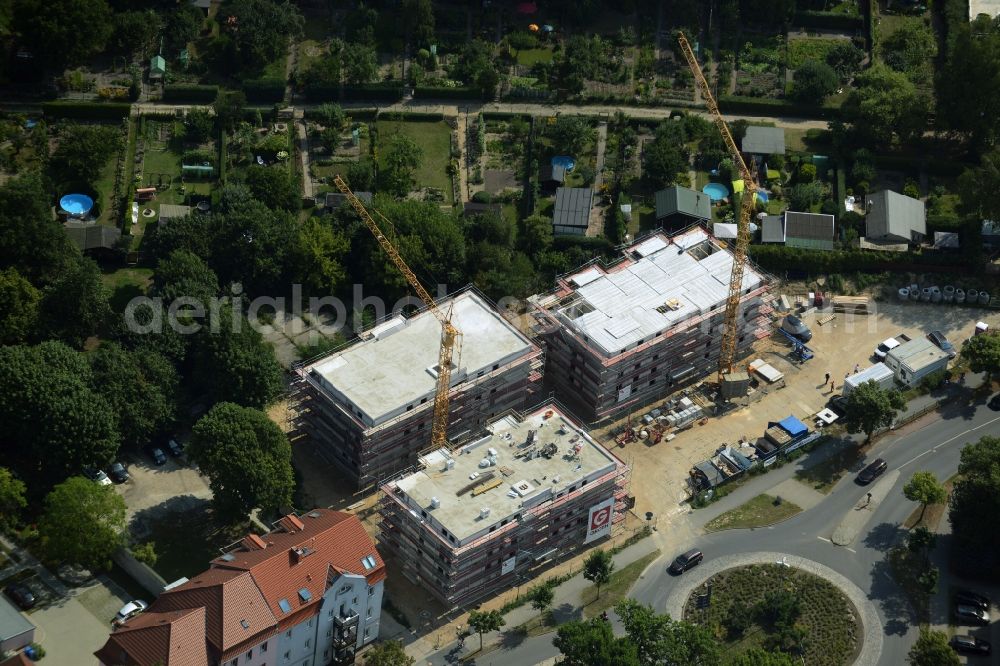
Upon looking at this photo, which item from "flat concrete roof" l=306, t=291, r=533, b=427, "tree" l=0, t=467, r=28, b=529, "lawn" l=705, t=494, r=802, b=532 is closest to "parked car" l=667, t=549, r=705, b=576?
"lawn" l=705, t=494, r=802, b=532

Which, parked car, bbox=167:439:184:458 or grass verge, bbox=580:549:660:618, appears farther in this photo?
parked car, bbox=167:439:184:458

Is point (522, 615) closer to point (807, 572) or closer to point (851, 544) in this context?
point (807, 572)

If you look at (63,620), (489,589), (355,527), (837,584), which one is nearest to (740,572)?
(837,584)

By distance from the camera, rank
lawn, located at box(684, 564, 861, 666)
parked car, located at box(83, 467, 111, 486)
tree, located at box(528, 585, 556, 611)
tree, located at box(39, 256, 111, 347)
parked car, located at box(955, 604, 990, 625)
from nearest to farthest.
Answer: lawn, located at box(684, 564, 861, 666) < tree, located at box(528, 585, 556, 611) < parked car, located at box(955, 604, 990, 625) < parked car, located at box(83, 467, 111, 486) < tree, located at box(39, 256, 111, 347)

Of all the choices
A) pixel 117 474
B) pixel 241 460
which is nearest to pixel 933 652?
pixel 241 460

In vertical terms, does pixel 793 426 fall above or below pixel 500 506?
above

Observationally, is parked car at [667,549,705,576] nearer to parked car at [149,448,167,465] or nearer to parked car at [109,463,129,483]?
parked car at [149,448,167,465]
